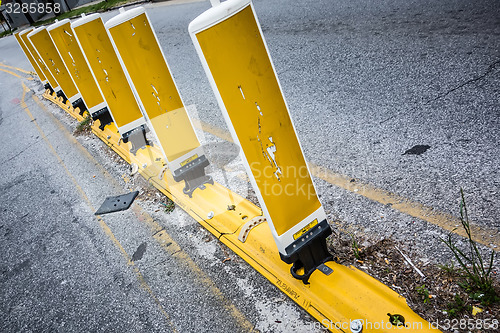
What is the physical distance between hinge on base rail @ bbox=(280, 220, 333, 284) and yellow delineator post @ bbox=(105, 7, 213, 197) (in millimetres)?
1445

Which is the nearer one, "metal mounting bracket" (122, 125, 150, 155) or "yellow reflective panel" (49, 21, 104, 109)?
"metal mounting bracket" (122, 125, 150, 155)

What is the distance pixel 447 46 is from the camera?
4660 millimetres

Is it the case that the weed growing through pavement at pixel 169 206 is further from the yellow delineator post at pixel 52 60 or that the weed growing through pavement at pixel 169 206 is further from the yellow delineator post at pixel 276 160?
the yellow delineator post at pixel 52 60

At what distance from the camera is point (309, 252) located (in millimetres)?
2223

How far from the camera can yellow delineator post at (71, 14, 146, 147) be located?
371 cm

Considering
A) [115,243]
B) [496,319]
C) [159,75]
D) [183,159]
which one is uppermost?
[159,75]

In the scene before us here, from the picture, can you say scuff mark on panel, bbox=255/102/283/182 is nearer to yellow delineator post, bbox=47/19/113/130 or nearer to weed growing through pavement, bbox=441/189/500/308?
weed growing through pavement, bbox=441/189/500/308

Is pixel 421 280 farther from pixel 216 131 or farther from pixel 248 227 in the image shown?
pixel 216 131

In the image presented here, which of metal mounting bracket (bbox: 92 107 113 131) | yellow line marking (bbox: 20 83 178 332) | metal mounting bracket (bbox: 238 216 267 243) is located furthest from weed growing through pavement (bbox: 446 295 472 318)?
metal mounting bracket (bbox: 92 107 113 131)

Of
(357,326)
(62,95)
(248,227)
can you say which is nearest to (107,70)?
(248,227)

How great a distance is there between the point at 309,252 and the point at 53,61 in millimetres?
6241

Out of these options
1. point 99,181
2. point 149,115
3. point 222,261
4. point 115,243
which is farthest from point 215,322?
point 99,181

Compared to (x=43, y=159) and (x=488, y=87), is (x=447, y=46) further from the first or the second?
(x=43, y=159)

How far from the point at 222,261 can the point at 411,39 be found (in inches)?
170
